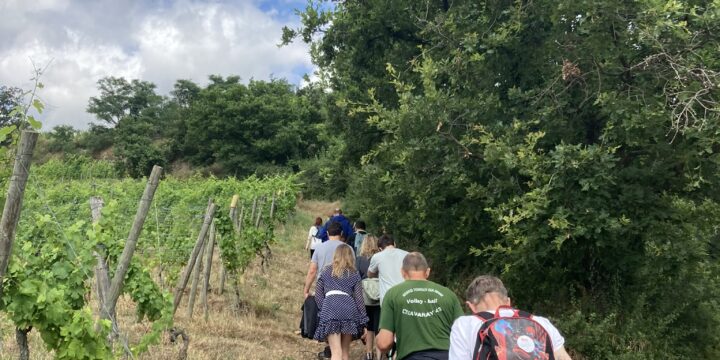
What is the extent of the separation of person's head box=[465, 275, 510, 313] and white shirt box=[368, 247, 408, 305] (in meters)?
2.55

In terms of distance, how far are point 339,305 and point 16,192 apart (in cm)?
294

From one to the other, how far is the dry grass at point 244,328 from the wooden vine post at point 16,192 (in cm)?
178

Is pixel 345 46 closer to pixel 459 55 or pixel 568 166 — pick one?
pixel 459 55

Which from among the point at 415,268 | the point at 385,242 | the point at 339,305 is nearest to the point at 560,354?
the point at 415,268

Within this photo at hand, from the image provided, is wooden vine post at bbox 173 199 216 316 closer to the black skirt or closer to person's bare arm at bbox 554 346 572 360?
the black skirt

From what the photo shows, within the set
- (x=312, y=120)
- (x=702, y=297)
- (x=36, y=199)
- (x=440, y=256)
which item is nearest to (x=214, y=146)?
(x=312, y=120)

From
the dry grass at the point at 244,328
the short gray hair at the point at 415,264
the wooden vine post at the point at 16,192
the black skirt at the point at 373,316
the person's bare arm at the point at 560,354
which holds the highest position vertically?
the wooden vine post at the point at 16,192

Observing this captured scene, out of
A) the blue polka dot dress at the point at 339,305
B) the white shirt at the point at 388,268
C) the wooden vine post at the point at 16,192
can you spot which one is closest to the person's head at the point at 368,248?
the white shirt at the point at 388,268

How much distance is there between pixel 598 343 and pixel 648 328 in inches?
27.7

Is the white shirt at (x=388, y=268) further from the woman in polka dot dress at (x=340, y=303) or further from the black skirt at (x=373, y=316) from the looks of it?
the black skirt at (x=373, y=316)

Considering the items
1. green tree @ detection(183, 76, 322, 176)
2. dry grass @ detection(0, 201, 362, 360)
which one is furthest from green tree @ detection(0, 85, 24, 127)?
green tree @ detection(183, 76, 322, 176)

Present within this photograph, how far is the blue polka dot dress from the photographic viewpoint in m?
4.93

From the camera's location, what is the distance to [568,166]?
17.7ft

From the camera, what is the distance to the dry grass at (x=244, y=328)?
5.38m
